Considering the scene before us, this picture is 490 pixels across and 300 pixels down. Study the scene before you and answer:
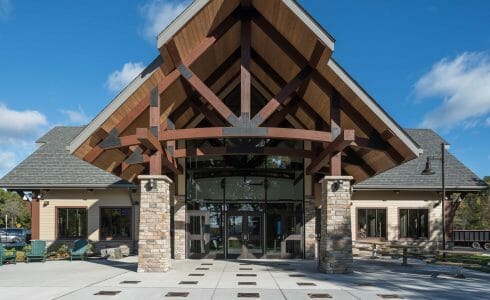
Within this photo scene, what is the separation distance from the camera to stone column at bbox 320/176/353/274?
535 inches

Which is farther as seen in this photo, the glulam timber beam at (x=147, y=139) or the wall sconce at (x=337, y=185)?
the wall sconce at (x=337, y=185)

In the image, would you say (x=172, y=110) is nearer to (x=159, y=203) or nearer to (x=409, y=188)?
(x=159, y=203)

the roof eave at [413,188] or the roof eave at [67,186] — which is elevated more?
the roof eave at [67,186]

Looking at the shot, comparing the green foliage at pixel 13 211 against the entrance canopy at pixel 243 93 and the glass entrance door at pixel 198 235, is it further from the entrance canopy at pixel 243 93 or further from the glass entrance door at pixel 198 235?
the entrance canopy at pixel 243 93

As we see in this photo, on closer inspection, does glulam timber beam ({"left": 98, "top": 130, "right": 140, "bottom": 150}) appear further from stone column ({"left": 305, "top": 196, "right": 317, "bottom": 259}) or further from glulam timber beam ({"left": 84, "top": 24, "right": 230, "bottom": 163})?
stone column ({"left": 305, "top": 196, "right": 317, "bottom": 259})

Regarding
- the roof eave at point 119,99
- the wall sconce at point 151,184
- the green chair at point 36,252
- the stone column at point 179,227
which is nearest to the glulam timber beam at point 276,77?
the roof eave at point 119,99

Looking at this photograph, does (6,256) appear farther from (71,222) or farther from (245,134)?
(245,134)

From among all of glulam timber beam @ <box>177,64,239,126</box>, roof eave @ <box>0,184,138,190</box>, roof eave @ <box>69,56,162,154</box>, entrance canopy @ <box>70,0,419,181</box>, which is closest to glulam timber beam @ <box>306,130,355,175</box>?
entrance canopy @ <box>70,0,419,181</box>

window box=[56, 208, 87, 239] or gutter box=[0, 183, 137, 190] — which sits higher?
gutter box=[0, 183, 137, 190]

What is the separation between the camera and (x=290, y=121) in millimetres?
18609

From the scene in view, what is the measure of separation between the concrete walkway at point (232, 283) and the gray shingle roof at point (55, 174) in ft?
18.6

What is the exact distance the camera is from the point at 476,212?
133 feet

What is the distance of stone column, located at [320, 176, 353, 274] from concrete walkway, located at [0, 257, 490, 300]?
1.72ft

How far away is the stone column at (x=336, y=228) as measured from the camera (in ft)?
44.6
